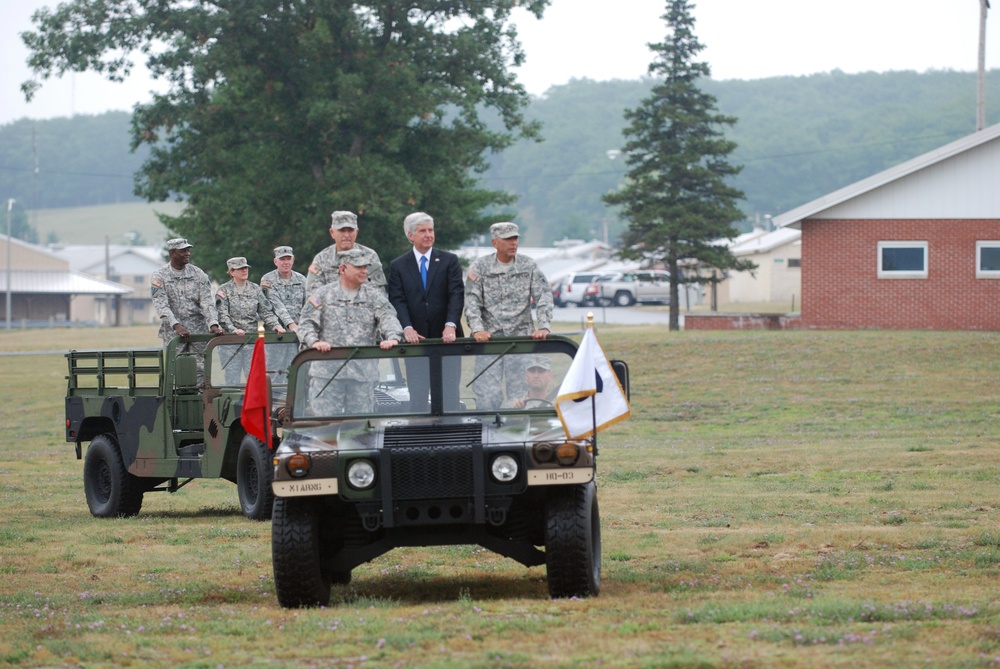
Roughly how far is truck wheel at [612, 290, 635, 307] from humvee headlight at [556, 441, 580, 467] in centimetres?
5897

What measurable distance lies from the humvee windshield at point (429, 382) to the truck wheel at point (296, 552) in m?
0.84

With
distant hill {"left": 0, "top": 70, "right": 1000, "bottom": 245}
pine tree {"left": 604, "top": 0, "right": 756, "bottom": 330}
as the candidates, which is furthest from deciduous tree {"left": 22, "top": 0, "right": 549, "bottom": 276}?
distant hill {"left": 0, "top": 70, "right": 1000, "bottom": 245}

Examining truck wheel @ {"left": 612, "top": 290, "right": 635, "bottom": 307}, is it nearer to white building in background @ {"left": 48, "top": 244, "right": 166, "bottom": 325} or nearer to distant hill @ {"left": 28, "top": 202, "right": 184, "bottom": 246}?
white building in background @ {"left": 48, "top": 244, "right": 166, "bottom": 325}

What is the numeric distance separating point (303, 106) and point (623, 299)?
31017 millimetres

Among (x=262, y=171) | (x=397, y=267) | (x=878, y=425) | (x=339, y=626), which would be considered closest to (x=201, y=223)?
(x=262, y=171)

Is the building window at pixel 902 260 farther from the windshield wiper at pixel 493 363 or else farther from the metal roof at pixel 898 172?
the windshield wiper at pixel 493 363

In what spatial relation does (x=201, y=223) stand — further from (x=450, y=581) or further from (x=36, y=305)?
(x=36, y=305)

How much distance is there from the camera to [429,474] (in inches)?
317

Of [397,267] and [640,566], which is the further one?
[397,267]

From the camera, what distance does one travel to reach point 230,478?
1323cm

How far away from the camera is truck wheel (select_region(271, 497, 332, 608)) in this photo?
8172 mm

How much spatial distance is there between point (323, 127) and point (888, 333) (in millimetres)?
14888

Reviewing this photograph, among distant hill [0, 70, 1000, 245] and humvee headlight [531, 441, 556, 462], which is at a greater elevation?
distant hill [0, 70, 1000, 245]

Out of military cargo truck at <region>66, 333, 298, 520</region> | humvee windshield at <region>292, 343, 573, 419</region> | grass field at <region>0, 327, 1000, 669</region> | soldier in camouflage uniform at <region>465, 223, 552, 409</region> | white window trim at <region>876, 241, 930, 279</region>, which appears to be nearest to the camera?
grass field at <region>0, 327, 1000, 669</region>
